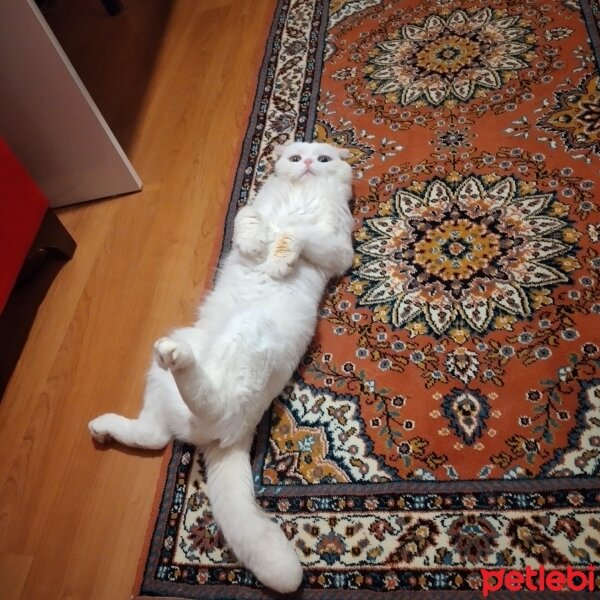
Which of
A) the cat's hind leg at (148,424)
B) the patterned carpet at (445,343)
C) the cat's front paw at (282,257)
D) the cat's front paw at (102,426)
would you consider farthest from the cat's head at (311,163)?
the cat's front paw at (102,426)

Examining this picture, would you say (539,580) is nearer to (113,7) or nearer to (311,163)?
(311,163)

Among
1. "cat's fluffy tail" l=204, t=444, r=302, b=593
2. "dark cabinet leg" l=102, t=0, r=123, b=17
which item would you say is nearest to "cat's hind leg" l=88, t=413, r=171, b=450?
"cat's fluffy tail" l=204, t=444, r=302, b=593

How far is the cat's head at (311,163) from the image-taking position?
141 cm

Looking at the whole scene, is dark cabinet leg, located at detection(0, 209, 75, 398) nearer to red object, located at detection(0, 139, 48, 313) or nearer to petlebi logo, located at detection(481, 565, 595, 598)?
red object, located at detection(0, 139, 48, 313)

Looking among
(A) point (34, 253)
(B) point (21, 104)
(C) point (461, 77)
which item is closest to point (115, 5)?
(B) point (21, 104)

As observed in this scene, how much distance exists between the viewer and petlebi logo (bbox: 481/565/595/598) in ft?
2.96

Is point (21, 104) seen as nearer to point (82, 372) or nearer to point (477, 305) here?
point (82, 372)

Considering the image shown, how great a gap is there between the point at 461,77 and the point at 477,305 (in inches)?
40.2

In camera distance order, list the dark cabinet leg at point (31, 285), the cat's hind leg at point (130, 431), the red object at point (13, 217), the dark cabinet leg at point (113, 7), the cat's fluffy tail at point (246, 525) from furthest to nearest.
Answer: the dark cabinet leg at point (113, 7) < the dark cabinet leg at point (31, 285) < the red object at point (13, 217) < the cat's hind leg at point (130, 431) < the cat's fluffy tail at point (246, 525)

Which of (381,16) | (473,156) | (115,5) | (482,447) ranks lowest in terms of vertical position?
(482,447)

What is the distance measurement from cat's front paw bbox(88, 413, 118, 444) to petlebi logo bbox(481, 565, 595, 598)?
934 mm

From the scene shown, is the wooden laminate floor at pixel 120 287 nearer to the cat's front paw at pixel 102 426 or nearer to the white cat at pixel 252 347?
the cat's front paw at pixel 102 426

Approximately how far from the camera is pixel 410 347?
49.3 inches

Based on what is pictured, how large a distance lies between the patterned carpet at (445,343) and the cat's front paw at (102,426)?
0.61ft
